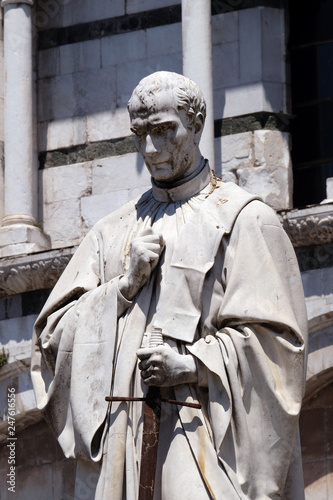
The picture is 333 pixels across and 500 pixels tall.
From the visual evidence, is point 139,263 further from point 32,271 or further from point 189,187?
point 32,271

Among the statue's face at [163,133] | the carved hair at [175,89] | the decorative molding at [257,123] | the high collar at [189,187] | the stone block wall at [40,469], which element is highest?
the decorative molding at [257,123]

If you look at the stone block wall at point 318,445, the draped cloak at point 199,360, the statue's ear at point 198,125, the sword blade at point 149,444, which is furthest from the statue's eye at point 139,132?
the stone block wall at point 318,445

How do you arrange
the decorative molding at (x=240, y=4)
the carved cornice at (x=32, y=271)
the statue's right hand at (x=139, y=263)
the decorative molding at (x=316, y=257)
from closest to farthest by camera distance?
the statue's right hand at (x=139, y=263), the decorative molding at (x=316, y=257), the carved cornice at (x=32, y=271), the decorative molding at (x=240, y=4)

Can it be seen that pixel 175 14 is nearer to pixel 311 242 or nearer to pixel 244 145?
pixel 244 145

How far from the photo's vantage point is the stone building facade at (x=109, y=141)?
477 inches

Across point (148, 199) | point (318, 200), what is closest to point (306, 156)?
point (318, 200)

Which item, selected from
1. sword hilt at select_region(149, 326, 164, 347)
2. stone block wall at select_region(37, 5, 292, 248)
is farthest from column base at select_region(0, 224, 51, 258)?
sword hilt at select_region(149, 326, 164, 347)

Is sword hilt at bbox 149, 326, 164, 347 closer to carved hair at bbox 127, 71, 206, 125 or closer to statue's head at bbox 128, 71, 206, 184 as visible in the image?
statue's head at bbox 128, 71, 206, 184

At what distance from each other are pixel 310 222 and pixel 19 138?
8.36 ft

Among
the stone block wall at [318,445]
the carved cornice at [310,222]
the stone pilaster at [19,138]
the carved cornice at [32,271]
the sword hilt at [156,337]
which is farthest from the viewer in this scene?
the stone pilaster at [19,138]

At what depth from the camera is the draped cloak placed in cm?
621

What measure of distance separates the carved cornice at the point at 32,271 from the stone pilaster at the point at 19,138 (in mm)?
359

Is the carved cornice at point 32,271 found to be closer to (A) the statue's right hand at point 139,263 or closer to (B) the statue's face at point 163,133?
(B) the statue's face at point 163,133

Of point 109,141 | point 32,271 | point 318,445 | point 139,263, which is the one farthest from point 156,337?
point 109,141
